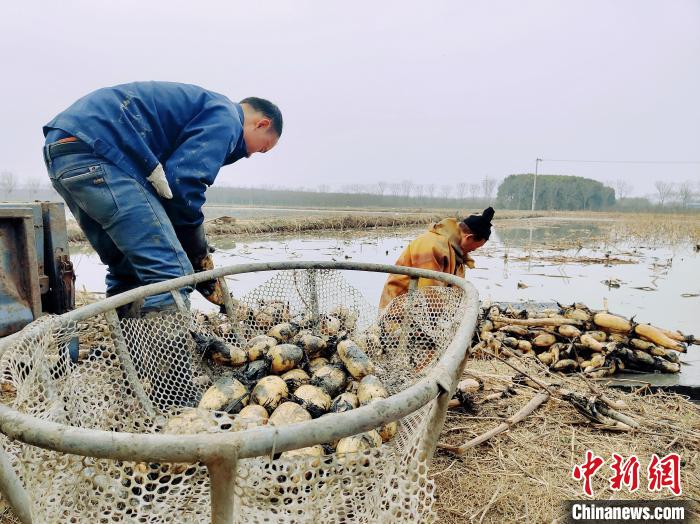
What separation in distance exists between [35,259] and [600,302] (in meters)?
6.00

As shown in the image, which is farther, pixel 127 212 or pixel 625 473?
pixel 127 212

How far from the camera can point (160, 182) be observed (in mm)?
2402

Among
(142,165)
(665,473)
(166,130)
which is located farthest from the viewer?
(166,130)

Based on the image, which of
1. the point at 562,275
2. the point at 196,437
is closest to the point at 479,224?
the point at 196,437

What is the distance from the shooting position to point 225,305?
8.86ft

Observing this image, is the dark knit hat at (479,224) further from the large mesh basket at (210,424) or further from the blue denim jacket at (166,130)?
the blue denim jacket at (166,130)

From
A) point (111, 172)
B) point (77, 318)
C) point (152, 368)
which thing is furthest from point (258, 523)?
point (111, 172)

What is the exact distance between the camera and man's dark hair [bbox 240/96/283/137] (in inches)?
113

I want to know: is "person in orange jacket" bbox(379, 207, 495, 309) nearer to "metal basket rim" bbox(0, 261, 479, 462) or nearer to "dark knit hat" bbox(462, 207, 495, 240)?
"dark knit hat" bbox(462, 207, 495, 240)

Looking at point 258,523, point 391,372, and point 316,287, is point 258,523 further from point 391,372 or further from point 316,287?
point 316,287

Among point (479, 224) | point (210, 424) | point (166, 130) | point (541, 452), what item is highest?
point (166, 130)

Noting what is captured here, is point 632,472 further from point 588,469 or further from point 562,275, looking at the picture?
point 562,275

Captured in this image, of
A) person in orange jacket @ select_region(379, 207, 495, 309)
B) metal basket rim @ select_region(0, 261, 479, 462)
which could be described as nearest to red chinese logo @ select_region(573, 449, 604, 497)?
metal basket rim @ select_region(0, 261, 479, 462)

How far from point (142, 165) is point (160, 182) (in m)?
0.12
